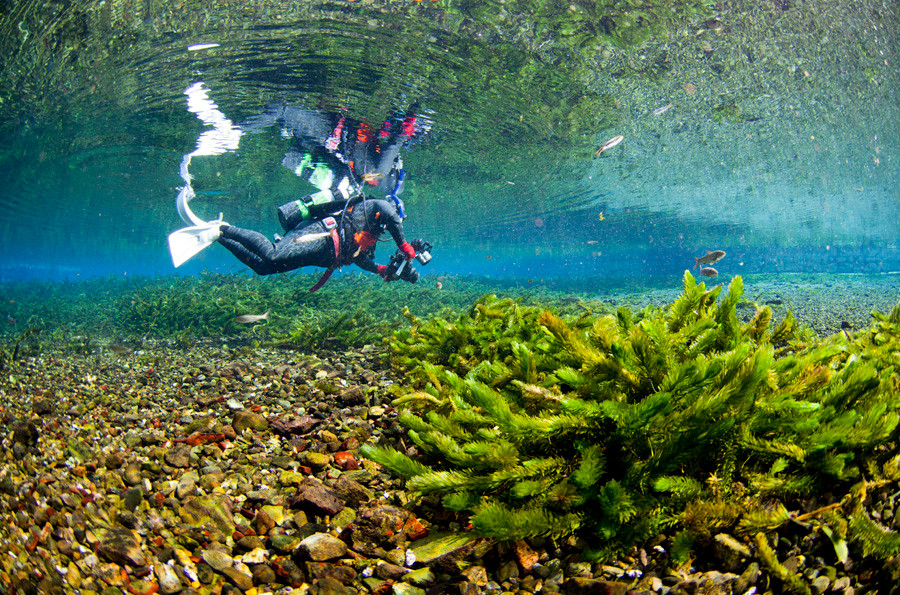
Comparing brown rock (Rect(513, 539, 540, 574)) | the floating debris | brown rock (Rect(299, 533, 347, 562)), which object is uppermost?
the floating debris

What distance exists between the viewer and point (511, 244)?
2463 inches

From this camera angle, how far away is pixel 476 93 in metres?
13.2

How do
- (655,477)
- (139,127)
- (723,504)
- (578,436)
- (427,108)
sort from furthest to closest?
(139,127), (427,108), (578,436), (655,477), (723,504)

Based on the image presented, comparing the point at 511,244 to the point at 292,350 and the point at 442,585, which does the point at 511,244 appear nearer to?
the point at 292,350

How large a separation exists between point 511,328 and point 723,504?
250cm

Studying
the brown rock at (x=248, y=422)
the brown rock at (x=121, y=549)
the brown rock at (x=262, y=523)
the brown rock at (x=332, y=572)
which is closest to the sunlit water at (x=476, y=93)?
the brown rock at (x=248, y=422)

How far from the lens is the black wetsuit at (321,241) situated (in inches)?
298

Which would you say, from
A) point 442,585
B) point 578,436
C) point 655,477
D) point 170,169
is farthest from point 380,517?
point 170,169

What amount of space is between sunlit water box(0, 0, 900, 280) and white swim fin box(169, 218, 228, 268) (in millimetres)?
5450

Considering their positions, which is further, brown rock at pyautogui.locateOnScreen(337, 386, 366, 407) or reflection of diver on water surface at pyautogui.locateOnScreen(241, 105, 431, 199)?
reflection of diver on water surface at pyautogui.locateOnScreen(241, 105, 431, 199)

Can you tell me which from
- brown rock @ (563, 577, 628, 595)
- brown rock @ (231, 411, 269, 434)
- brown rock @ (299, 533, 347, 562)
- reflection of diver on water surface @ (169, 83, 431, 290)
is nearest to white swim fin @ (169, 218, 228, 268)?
reflection of diver on water surface @ (169, 83, 431, 290)

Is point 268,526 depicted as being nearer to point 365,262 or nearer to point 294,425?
→ point 294,425

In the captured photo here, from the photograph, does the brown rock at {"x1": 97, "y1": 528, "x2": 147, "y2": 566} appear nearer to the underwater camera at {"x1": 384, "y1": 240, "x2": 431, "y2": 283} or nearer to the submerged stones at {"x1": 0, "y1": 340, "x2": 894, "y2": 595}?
the submerged stones at {"x1": 0, "y1": 340, "x2": 894, "y2": 595}

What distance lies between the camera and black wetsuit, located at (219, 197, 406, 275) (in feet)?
24.8
